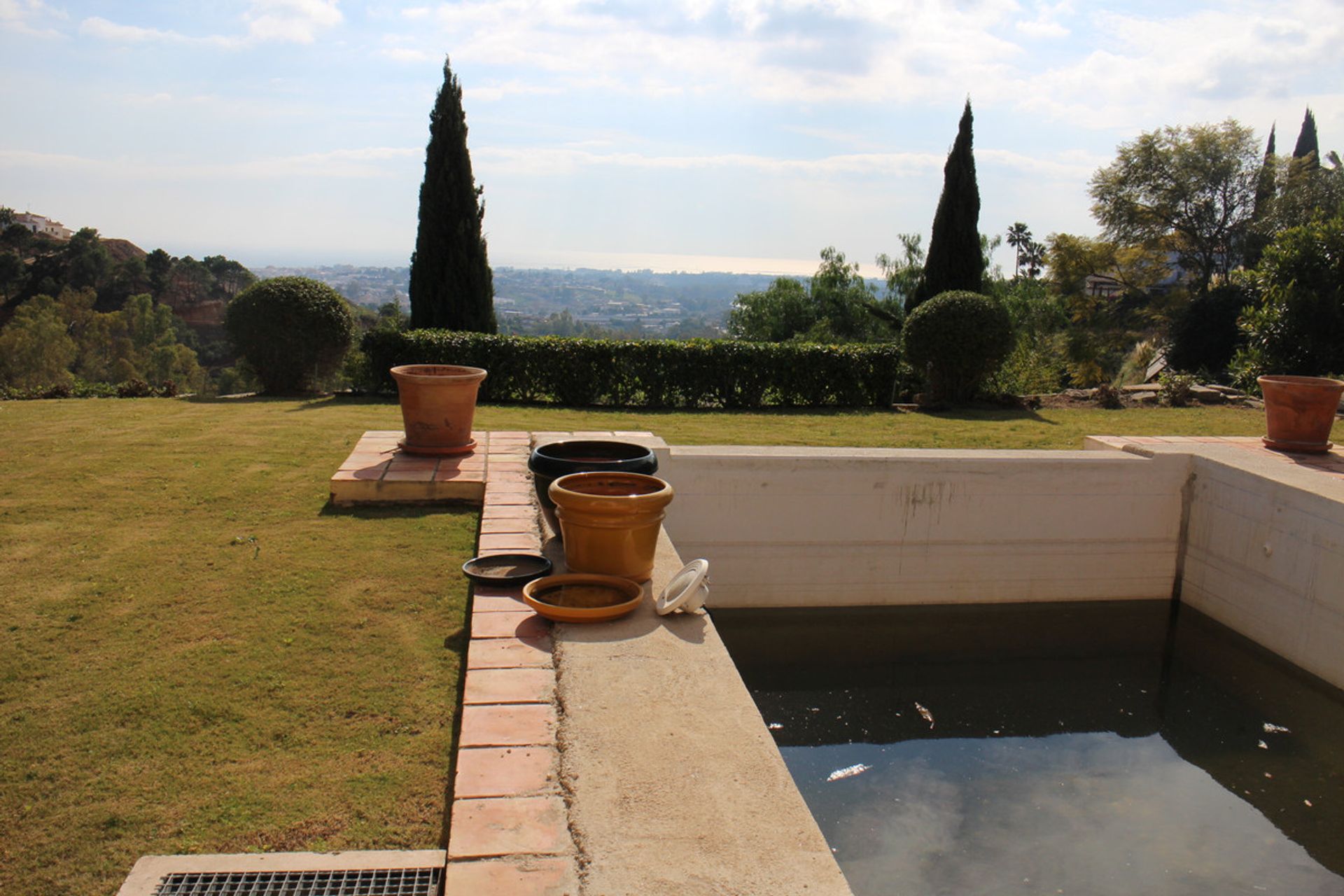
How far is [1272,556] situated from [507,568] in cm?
527

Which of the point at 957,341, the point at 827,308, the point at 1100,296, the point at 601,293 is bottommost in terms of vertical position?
the point at 957,341

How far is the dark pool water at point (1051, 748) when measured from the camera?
3807 mm

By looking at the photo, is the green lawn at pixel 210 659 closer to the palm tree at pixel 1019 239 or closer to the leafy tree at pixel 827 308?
the leafy tree at pixel 827 308

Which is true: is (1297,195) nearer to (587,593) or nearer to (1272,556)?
(1272,556)

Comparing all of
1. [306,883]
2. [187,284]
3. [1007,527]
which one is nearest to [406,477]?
[306,883]

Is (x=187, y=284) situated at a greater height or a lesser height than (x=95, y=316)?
greater

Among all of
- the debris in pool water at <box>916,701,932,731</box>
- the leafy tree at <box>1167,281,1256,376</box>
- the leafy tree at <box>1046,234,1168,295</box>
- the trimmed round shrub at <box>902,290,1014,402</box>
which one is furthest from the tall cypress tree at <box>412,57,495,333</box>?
the leafy tree at <box>1046,234,1168,295</box>

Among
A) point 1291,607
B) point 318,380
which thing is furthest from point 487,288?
point 1291,607

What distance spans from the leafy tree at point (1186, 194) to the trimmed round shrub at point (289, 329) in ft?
88.3

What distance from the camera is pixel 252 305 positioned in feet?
33.9

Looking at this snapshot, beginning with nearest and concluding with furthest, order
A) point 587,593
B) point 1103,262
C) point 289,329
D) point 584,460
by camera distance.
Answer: point 587,593
point 584,460
point 289,329
point 1103,262

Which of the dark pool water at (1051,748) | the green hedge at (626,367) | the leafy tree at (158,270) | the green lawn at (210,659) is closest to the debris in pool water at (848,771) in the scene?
the dark pool water at (1051,748)

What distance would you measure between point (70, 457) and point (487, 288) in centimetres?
718

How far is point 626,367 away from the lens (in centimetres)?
1088
